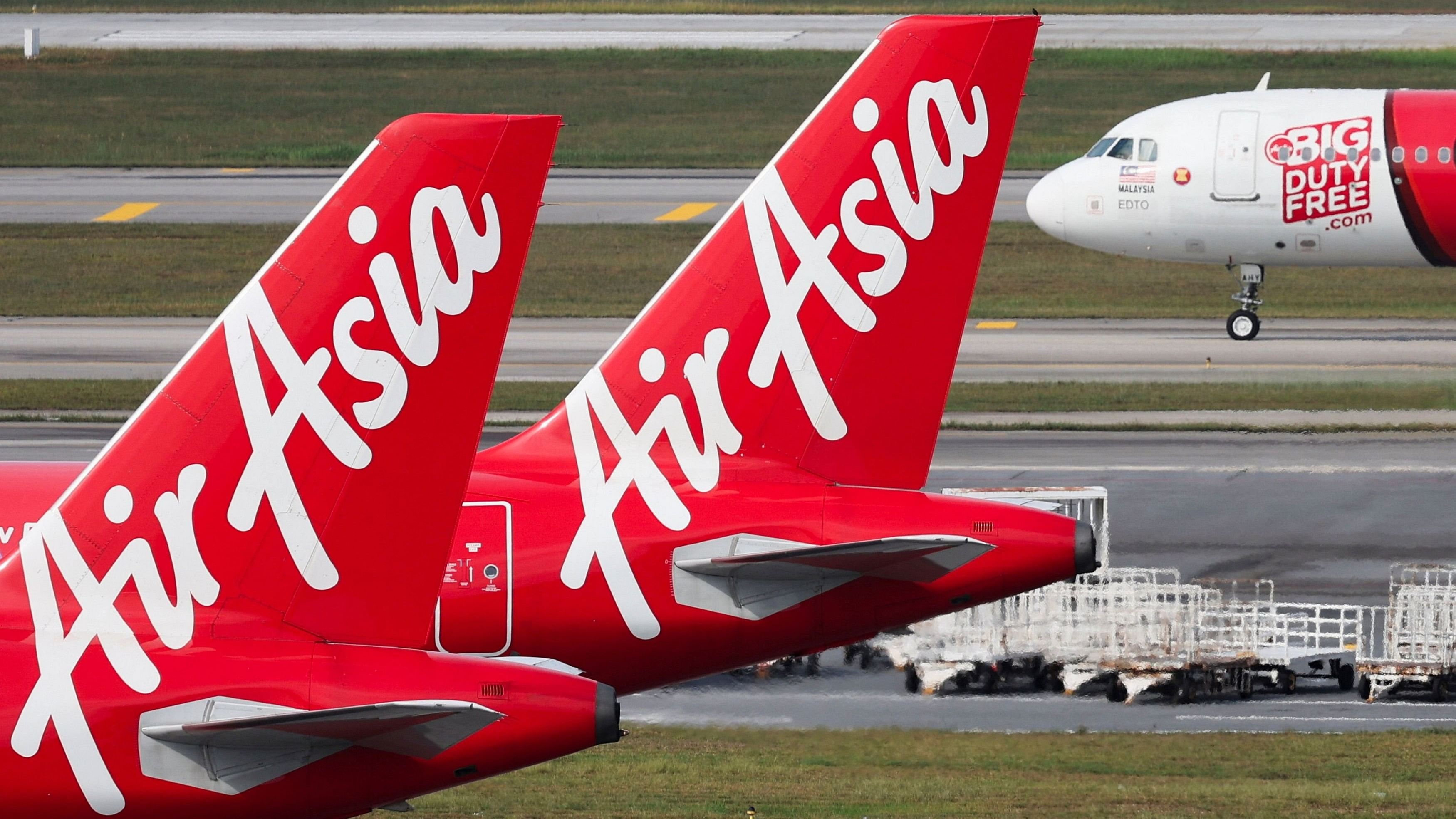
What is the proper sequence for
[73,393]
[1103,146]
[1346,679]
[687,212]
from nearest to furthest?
1. [1346,679]
2. [73,393]
3. [1103,146]
4. [687,212]

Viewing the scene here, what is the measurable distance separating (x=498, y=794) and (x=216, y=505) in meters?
8.55

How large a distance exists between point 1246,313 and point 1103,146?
5.53 meters

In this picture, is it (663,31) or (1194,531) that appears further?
(663,31)

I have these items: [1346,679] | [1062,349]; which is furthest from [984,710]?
[1062,349]

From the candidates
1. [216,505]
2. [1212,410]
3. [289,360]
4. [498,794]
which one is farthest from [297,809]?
[1212,410]

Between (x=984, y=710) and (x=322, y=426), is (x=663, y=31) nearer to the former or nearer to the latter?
(x=984, y=710)

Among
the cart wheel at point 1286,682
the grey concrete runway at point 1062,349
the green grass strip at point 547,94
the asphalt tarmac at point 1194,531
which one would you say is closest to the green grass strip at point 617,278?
the grey concrete runway at point 1062,349

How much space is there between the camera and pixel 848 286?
1764 cm

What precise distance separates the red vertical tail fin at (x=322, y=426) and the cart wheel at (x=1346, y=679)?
55.9 feet

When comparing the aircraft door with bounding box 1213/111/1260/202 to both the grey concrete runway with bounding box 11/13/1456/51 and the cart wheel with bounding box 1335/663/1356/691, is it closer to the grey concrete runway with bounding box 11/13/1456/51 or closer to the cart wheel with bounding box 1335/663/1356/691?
the cart wheel with bounding box 1335/663/1356/691

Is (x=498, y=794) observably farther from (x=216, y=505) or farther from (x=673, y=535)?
(x=216, y=505)

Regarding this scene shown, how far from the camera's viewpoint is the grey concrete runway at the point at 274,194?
69000mm

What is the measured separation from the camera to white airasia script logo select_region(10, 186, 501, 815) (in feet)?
38.7

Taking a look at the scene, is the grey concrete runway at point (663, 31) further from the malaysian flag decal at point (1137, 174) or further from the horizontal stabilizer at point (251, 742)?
the horizontal stabilizer at point (251, 742)
